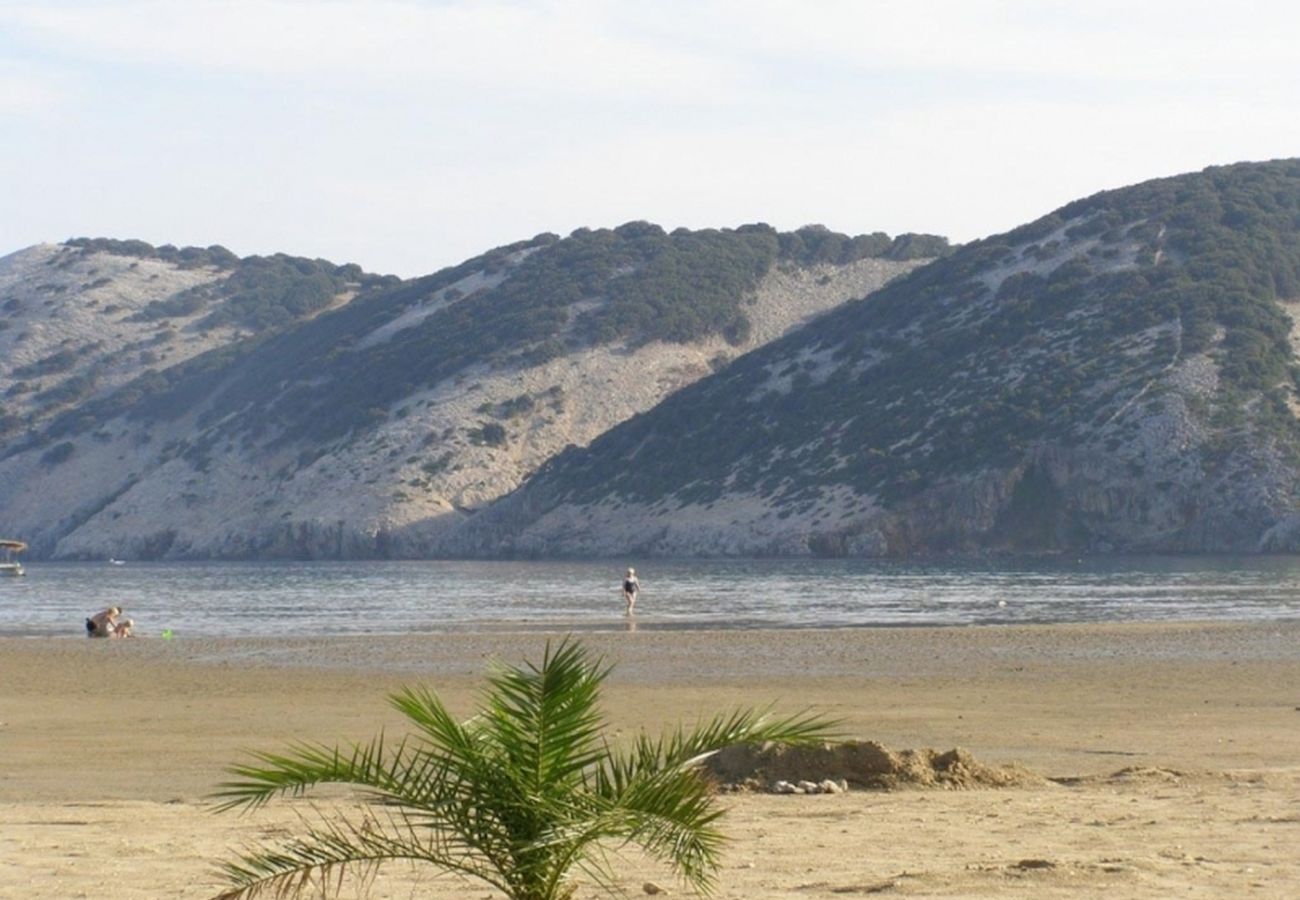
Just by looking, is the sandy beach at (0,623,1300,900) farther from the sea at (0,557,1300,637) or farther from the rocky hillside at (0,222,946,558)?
the rocky hillside at (0,222,946,558)

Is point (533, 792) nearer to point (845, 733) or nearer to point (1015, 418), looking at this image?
point (845, 733)

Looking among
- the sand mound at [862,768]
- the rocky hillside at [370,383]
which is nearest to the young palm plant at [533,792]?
the sand mound at [862,768]

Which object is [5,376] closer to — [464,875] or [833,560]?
[833,560]

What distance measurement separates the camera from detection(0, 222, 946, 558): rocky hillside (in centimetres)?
10356

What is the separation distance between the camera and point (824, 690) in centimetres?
2233

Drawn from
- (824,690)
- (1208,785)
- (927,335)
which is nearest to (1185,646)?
(824,690)

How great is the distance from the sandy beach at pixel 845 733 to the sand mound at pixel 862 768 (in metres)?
0.28

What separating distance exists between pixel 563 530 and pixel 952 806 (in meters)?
79.4

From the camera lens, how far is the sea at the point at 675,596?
3697 centimetres

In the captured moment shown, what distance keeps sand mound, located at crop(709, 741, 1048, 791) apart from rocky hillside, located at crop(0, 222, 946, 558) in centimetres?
8278

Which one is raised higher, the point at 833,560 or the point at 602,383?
the point at 602,383

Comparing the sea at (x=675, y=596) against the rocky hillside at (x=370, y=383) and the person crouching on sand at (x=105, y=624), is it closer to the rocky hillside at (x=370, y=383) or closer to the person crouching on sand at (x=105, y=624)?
the person crouching on sand at (x=105, y=624)

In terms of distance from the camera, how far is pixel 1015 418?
82.6 metres

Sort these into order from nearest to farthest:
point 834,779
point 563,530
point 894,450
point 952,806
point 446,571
Result: 1. point 952,806
2. point 834,779
3. point 446,571
4. point 894,450
5. point 563,530
